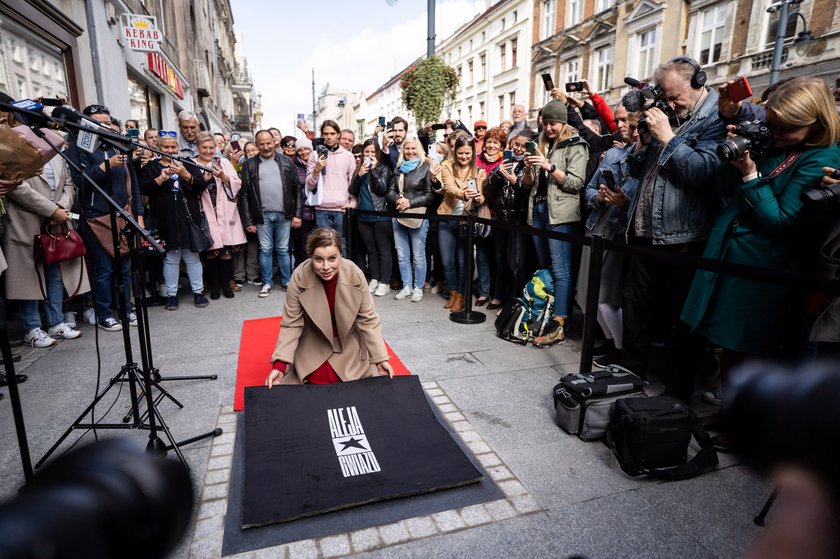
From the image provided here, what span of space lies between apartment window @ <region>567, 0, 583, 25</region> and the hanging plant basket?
59.8ft

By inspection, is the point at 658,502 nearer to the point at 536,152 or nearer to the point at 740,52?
the point at 536,152

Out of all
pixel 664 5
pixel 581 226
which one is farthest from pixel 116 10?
pixel 664 5

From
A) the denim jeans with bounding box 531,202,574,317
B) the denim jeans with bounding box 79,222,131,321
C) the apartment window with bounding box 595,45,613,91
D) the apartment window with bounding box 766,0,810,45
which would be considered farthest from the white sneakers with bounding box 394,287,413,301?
the apartment window with bounding box 595,45,613,91

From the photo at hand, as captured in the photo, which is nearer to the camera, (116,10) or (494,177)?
(494,177)

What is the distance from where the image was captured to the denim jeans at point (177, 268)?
19.5 ft

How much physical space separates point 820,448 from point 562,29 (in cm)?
3179

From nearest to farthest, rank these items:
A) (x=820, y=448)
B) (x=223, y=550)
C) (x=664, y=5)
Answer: (x=820, y=448) < (x=223, y=550) < (x=664, y=5)

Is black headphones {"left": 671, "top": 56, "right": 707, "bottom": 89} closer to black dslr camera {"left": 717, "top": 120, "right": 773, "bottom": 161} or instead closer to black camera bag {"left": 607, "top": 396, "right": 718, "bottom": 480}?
black dslr camera {"left": 717, "top": 120, "right": 773, "bottom": 161}

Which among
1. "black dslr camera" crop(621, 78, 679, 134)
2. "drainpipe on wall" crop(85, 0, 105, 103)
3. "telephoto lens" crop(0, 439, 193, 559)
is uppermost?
"drainpipe on wall" crop(85, 0, 105, 103)

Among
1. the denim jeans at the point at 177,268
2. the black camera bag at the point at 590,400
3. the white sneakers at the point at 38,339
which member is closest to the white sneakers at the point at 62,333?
the white sneakers at the point at 38,339

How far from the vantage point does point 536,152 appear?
4.54 m

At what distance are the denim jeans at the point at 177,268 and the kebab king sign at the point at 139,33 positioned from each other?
5271 mm

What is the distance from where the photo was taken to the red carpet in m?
3.83

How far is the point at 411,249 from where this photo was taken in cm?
664
